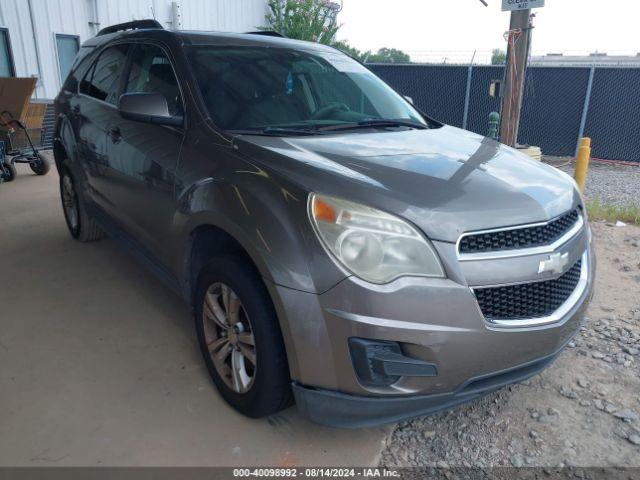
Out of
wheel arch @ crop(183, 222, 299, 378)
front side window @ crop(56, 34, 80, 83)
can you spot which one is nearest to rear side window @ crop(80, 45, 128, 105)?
wheel arch @ crop(183, 222, 299, 378)

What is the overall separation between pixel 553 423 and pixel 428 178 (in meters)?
1.35

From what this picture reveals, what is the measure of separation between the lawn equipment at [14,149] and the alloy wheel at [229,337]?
6111 millimetres

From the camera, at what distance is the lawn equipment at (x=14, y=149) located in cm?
721

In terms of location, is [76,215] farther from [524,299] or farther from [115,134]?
[524,299]

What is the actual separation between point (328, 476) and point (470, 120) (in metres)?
11.6

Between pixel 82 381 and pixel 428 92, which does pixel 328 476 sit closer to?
pixel 82 381

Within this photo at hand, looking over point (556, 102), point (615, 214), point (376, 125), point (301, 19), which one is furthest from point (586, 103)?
point (376, 125)

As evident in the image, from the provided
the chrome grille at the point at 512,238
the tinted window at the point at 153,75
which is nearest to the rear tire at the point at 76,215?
the tinted window at the point at 153,75

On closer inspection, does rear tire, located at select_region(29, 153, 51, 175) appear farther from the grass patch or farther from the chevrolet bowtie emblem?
the chevrolet bowtie emblem

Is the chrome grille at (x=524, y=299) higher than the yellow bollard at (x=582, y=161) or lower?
higher

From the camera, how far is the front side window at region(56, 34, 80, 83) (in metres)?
10.3

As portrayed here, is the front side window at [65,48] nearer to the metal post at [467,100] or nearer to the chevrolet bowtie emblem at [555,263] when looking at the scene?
the metal post at [467,100]

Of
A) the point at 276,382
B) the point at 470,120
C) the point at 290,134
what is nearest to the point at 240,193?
the point at 290,134

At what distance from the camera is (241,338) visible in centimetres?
224
